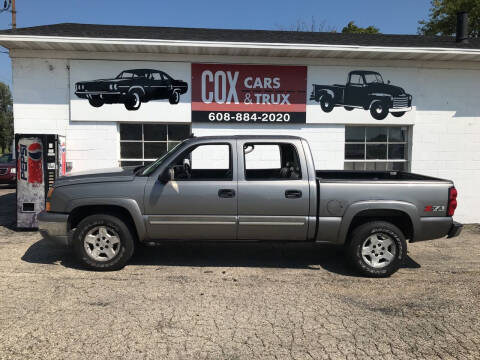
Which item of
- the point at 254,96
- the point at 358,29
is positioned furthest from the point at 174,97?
the point at 358,29

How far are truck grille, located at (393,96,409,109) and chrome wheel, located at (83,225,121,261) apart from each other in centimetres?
702

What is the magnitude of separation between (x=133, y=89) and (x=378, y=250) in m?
6.12

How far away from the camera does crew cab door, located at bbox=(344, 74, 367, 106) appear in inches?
340

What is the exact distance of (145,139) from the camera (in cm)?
852

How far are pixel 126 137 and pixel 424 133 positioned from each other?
707 cm

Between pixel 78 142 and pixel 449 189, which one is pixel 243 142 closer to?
pixel 449 189

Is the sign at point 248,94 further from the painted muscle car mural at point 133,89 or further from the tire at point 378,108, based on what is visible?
the tire at point 378,108

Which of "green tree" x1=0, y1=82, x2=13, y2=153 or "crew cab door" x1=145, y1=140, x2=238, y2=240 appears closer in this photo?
"crew cab door" x1=145, y1=140, x2=238, y2=240

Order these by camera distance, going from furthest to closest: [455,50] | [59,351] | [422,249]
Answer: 1. [455,50]
2. [422,249]
3. [59,351]

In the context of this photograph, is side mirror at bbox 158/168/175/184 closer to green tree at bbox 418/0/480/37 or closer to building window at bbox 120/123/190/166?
building window at bbox 120/123/190/166

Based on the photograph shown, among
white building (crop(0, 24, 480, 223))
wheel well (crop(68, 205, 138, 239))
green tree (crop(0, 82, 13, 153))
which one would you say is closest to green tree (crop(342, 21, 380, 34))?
white building (crop(0, 24, 480, 223))

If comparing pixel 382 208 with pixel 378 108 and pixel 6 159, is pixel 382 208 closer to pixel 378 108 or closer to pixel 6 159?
pixel 378 108

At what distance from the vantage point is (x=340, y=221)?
4.95m

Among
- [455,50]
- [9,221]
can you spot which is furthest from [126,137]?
[455,50]
